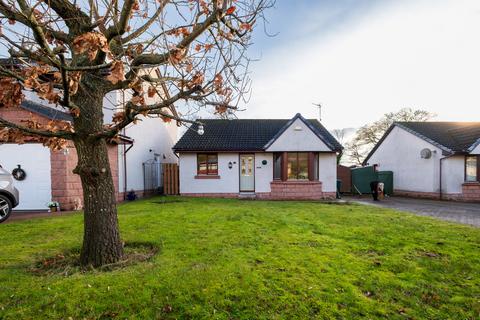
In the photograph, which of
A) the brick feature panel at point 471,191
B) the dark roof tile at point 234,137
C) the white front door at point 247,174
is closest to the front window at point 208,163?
the dark roof tile at point 234,137

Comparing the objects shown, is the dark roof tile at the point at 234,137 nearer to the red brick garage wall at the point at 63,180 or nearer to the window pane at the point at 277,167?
the window pane at the point at 277,167

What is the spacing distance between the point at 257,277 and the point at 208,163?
517 inches

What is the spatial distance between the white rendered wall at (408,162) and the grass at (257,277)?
12.6m

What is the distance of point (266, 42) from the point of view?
580 cm

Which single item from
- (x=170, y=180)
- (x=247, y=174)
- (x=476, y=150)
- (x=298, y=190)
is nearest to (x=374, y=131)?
(x=476, y=150)

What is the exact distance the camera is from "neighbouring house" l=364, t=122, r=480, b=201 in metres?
16.7

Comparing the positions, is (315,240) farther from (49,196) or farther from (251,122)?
(251,122)

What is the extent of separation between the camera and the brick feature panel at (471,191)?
645 inches

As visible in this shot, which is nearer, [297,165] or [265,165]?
[297,165]

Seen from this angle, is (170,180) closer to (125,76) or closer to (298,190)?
(298,190)

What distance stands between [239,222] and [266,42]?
5248 millimetres

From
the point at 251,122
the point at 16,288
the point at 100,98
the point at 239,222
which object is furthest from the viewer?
the point at 251,122

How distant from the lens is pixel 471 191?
648 inches

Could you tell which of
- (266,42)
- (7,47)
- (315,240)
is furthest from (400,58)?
(7,47)
